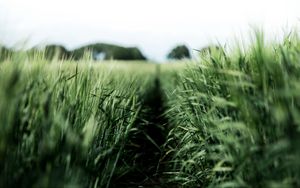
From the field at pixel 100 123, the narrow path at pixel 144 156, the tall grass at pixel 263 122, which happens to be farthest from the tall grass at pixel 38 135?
the tall grass at pixel 263 122

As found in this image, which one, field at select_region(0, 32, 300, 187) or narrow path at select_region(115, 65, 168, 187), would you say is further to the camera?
narrow path at select_region(115, 65, 168, 187)

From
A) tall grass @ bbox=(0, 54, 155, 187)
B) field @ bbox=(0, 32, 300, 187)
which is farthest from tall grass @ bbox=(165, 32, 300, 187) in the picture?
tall grass @ bbox=(0, 54, 155, 187)

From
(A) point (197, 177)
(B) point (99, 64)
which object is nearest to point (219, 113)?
(A) point (197, 177)

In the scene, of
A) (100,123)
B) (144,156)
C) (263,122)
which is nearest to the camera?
(263,122)

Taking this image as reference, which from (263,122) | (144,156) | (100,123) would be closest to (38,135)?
(100,123)

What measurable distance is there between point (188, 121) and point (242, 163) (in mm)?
1702

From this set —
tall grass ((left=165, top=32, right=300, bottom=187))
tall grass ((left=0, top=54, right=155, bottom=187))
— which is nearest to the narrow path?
tall grass ((left=0, top=54, right=155, bottom=187))

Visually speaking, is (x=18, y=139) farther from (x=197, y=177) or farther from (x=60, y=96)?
(x=197, y=177)

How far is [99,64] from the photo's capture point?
509cm

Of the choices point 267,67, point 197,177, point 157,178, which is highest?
point 267,67

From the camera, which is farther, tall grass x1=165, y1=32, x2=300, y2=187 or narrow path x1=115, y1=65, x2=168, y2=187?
narrow path x1=115, y1=65, x2=168, y2=187

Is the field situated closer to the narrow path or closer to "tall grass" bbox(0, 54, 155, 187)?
"tall grass" bbox(0, 54, 155, 187)

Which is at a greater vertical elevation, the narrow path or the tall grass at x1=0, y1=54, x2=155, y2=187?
the tall grass at x1=0, y1=54, x2=155, y2=187

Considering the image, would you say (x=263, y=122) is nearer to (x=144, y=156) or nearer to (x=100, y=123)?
(x=100, y=123)
